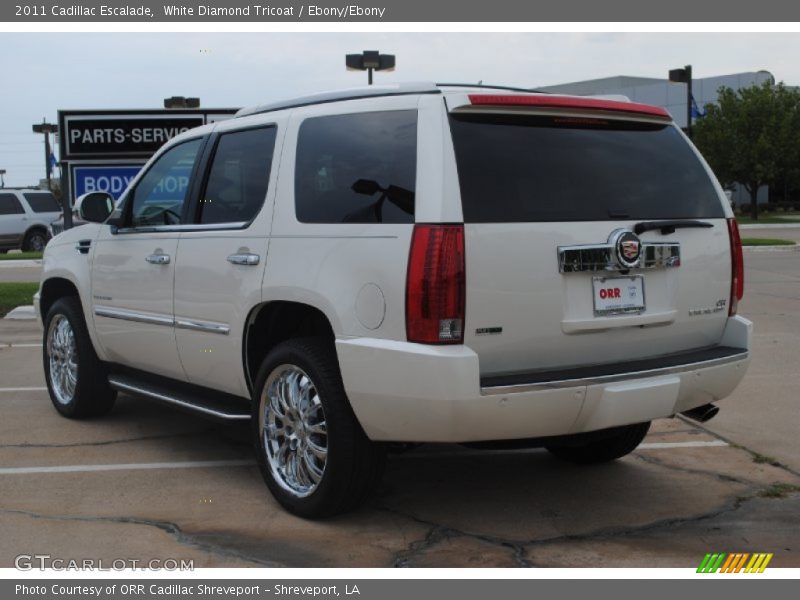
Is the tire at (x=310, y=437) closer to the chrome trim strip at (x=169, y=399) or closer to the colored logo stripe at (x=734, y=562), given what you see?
the chrome trim strip at (x=169, y=399)

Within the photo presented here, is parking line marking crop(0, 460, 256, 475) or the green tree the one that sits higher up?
the green tree

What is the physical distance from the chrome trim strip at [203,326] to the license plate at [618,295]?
1.95 meters

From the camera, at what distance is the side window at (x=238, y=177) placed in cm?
532

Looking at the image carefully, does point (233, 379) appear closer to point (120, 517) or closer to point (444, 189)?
point (120, 517)

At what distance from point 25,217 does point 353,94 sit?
26.2m

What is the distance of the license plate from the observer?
457 cm

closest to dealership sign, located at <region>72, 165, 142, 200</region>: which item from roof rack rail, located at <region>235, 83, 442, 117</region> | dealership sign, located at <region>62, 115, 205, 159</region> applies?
dealership sign, located at <region>62, 115, 205, 159</region>

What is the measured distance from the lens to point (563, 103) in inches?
185

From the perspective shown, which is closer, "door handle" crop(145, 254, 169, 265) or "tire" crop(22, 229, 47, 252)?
"door handle" crop(145, 254, 169, 265)

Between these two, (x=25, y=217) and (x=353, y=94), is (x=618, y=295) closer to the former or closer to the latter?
(x=353, y=94)

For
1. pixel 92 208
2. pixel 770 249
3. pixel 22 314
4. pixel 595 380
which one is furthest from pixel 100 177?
pixel 770 249

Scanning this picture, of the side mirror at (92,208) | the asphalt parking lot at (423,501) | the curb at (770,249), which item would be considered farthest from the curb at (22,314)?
the curb at (770,249)

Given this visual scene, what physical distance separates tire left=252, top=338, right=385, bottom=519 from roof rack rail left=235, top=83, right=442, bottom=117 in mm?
1205

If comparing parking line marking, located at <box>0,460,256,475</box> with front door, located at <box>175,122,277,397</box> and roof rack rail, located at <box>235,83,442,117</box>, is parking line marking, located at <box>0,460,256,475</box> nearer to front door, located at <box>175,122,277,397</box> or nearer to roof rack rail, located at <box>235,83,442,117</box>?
front door, located at <box>175,122,277,397</box>
